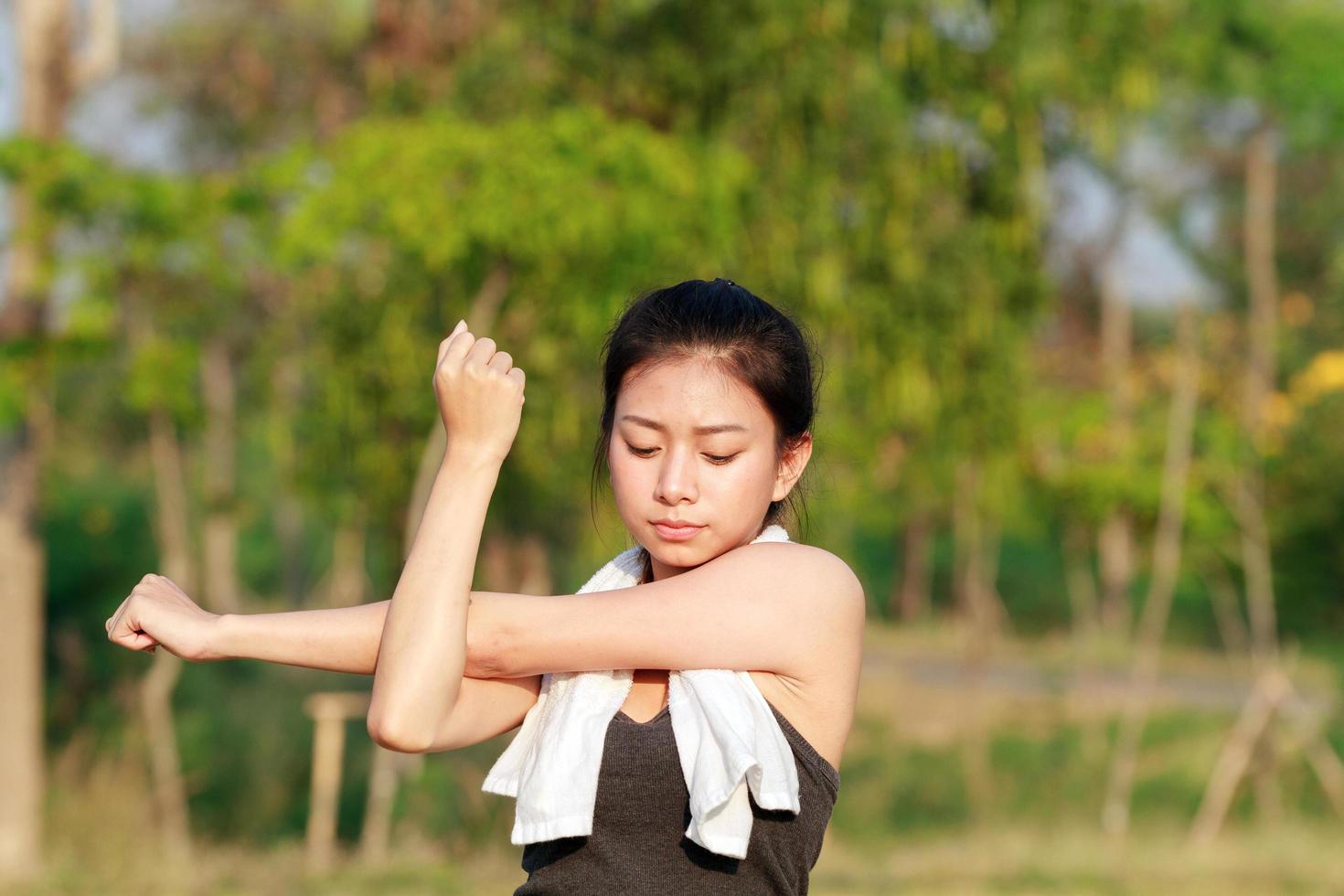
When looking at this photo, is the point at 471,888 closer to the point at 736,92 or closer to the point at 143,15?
the point at 736,92

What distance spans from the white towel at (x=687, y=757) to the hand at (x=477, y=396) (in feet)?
0.96

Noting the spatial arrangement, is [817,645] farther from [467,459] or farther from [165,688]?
[165,688]

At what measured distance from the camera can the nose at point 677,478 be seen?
165 cm

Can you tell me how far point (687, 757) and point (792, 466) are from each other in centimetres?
37

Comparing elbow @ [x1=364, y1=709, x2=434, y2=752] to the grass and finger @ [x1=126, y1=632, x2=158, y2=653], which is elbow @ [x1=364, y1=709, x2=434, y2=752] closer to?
finger @ [x1=126, y1=632, x2=158, y2=653]

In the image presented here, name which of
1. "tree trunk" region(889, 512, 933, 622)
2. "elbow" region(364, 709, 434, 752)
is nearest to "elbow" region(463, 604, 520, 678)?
"elbow" region(364, 709, 434, 752)

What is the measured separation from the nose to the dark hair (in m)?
0.08

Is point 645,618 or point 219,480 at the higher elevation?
point 645,618

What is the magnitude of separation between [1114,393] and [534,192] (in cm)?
986

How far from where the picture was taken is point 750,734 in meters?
1.59

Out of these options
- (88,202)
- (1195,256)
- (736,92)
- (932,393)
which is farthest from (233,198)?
(1195,256)

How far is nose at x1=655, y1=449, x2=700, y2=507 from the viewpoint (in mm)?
1650

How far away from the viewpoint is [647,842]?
1.62 m

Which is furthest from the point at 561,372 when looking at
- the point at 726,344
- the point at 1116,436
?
the point at 726,344
